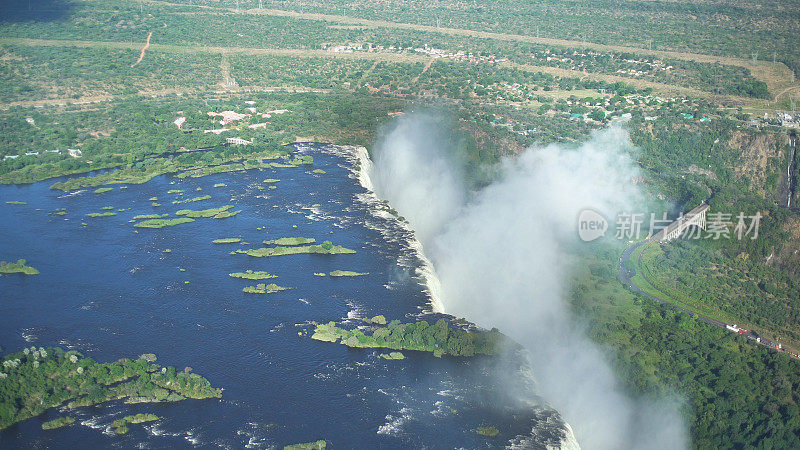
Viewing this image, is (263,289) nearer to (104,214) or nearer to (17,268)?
(17,268)

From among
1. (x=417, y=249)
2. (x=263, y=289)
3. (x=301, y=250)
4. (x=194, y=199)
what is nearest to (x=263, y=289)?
(x=263, y=289)

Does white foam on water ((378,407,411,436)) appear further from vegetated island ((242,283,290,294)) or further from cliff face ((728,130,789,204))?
cliff face ((728,130,789,204))

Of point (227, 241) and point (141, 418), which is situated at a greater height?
point (227, 241)

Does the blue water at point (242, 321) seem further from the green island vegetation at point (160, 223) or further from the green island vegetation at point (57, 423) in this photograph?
the green island vegetation at point (160, 223)

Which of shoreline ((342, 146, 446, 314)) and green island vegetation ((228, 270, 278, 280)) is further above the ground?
shoreline ((342, 146, 446, 314))

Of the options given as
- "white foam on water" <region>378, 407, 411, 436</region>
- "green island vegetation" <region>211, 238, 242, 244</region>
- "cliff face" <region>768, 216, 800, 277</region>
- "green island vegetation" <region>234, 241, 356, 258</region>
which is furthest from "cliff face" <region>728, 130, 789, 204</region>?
"white foam on water" <region>378, 407, 411, 436</region>

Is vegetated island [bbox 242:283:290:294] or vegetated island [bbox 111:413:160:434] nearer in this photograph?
vegetated island [bbox 111:413:160:434]
